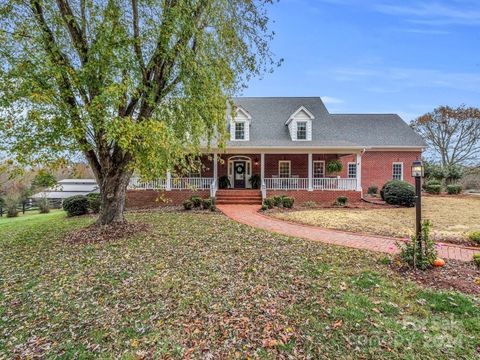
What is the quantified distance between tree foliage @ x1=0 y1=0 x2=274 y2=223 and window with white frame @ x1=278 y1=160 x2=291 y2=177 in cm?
973

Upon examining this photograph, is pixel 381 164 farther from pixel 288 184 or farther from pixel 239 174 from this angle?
pixel 239 174

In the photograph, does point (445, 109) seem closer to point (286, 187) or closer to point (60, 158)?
point (286, 187)

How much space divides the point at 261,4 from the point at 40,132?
7551mm

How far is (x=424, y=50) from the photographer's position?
15.7 m

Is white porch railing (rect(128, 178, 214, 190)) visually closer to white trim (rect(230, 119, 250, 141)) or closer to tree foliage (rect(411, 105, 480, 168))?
white trim (rect(230, 119, 250, 141))

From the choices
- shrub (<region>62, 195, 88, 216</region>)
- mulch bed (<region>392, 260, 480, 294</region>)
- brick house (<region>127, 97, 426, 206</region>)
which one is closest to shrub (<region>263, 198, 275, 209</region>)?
brick house (<region>127, 97, 426, 206</region>)

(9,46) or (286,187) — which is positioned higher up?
(9,46)

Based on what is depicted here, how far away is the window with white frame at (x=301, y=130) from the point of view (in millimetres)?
16086

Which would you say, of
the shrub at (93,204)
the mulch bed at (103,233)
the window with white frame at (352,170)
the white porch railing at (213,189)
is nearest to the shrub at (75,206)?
the shrub at (93,204)

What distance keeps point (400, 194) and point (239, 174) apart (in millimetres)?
9894


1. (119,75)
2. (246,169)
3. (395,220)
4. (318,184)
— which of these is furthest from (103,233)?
(318,184)

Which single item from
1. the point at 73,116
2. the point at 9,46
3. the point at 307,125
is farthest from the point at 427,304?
the point at 307,125

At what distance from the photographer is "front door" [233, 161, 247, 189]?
1756 cm

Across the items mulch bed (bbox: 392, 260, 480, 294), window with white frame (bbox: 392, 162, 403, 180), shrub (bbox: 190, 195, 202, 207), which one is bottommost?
mulch bed (bbox: 392, 260, 480, 294)
